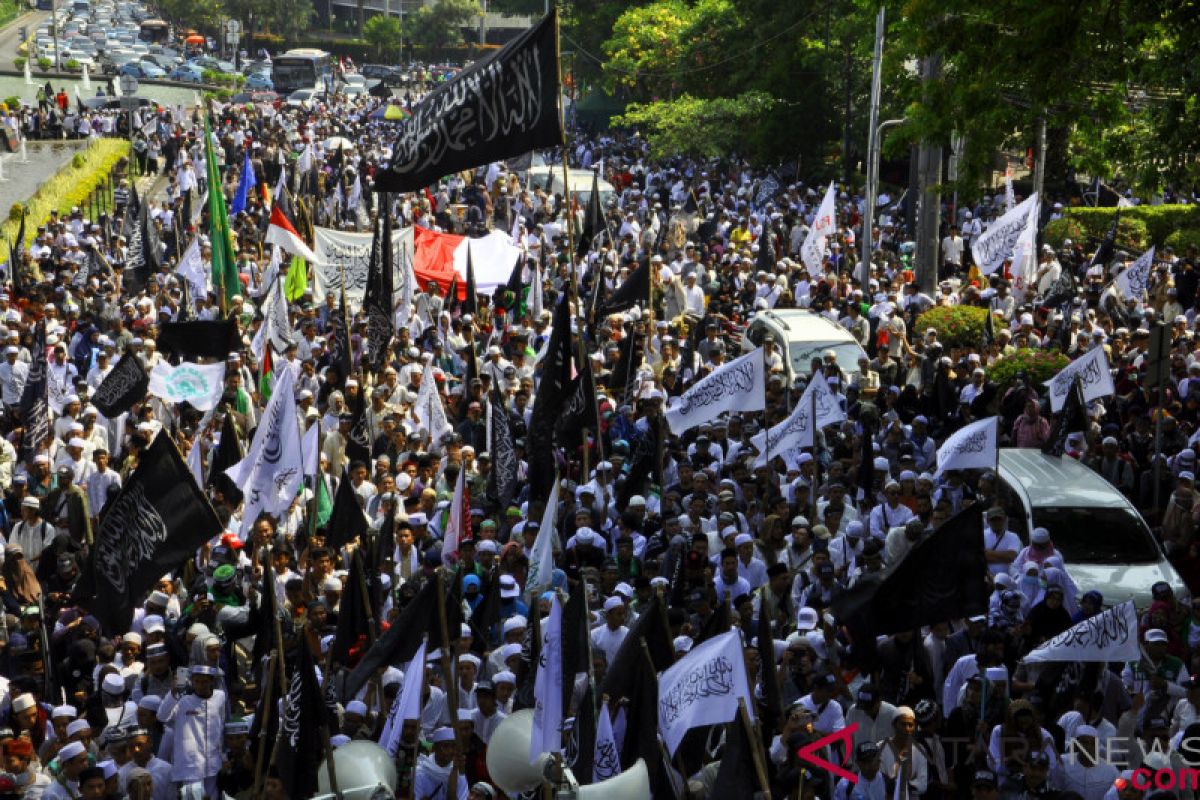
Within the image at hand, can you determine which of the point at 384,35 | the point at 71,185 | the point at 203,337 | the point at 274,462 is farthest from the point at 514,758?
the point at 384,35

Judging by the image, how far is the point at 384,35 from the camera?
294 ft

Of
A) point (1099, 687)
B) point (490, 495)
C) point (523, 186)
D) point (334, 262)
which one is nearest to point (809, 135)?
point (523, 186)

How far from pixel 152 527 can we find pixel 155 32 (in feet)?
302

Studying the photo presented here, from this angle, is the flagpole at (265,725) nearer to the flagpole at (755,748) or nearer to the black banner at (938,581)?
the flagpole at (755,748)

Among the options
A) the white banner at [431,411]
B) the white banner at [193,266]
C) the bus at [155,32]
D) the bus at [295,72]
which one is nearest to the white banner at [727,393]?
the white banner at [431,411]

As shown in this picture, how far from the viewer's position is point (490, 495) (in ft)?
44.7

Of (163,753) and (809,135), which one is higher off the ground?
(163,753)

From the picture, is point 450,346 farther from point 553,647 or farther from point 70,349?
point 553,647

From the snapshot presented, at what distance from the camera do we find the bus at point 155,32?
320 feet

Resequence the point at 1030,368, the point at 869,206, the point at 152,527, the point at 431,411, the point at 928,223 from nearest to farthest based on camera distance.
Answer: the point at 152,527, the point at 431,411, the point at 1030,368, the point at 928,223, the point at 869,206

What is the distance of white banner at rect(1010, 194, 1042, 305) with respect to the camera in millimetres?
21219

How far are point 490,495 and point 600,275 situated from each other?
22.9ft

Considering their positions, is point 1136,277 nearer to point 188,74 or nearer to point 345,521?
point 345,521

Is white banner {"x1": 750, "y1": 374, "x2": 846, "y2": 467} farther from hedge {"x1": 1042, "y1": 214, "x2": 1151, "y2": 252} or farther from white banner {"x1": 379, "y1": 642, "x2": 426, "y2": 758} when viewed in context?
hedge {"x1": 1042, "y1": 214, "x2": 1151, "y2": 252}
